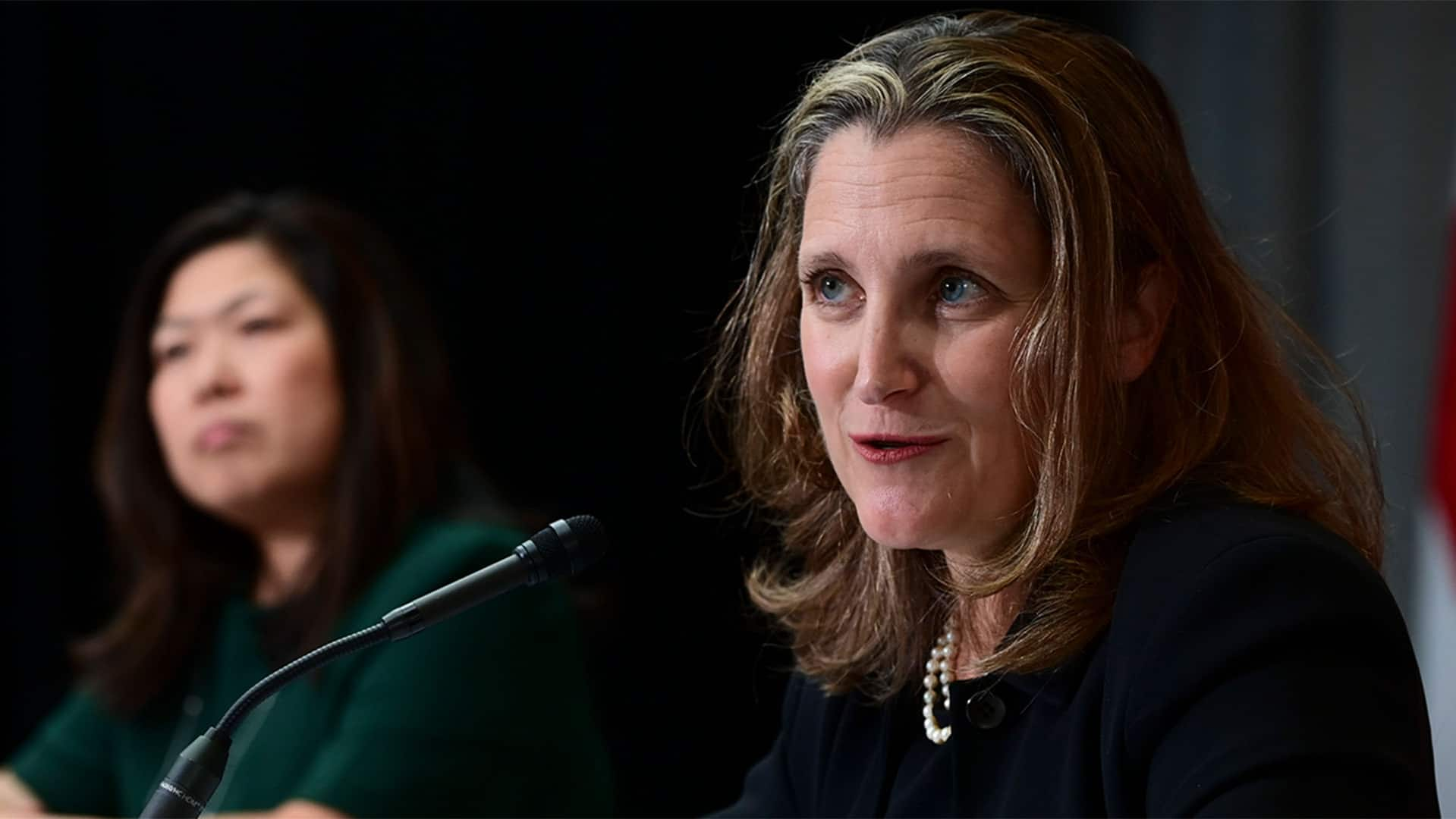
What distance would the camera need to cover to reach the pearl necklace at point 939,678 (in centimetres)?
145

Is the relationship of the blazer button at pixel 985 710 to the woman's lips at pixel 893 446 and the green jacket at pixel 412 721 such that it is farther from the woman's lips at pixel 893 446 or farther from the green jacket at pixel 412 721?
the green jacket at pixel 412 721

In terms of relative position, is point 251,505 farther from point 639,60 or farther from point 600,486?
point 639,60

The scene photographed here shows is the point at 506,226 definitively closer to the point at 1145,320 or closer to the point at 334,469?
the point at 334,469

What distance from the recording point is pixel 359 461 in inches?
102

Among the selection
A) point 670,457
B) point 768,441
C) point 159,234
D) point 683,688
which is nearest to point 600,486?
point 670,457

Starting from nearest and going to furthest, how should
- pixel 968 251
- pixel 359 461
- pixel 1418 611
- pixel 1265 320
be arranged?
pixel 968 251 < pixel 1265 320 < pixel 1418 611 < pixel 359 461

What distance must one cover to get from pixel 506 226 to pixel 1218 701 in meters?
2.24

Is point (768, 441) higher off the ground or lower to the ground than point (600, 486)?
higher

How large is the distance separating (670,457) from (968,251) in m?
1.84

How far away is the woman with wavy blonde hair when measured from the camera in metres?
1.22

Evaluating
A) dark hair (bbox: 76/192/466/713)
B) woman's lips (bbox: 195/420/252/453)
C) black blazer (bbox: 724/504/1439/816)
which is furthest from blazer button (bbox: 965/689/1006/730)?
woman's lips (bbox: 195/420/252/453)

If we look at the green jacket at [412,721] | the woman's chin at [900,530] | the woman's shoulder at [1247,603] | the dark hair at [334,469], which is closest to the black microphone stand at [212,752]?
the woman's chin at [900,530]

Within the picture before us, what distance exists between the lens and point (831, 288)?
1.42 meters

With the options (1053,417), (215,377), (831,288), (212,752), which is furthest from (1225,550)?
(215,377)
